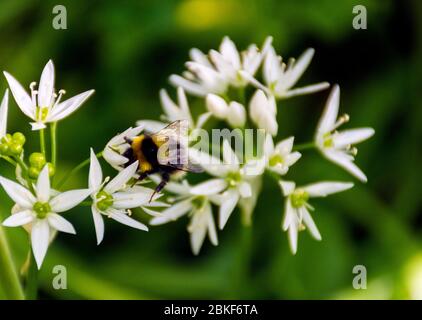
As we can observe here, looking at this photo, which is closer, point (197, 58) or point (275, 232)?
point (197, 58)

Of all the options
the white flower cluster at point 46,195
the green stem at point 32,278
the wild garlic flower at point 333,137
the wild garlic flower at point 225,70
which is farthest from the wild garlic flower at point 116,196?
the wild garlic flower at point 333,137

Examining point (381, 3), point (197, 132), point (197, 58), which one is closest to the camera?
point (197, 132)

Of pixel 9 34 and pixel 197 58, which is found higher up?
pixel 9 34

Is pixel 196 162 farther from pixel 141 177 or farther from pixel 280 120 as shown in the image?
pixel 280 120

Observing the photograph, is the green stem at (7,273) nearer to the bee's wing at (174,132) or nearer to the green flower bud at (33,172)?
the green flower bud at (33,172)

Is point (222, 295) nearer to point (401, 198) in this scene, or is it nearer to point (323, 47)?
point (401, 198)

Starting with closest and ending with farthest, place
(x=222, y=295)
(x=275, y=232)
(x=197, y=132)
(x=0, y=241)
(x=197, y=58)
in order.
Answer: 1. (x=0, y=241)
2. (x=197, y=132)
3. (x=197, y=58)
4. (x=222, y=295)
5. (x=275, y=232)

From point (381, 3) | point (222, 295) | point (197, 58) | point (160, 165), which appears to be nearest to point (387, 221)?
point (222, 295)
